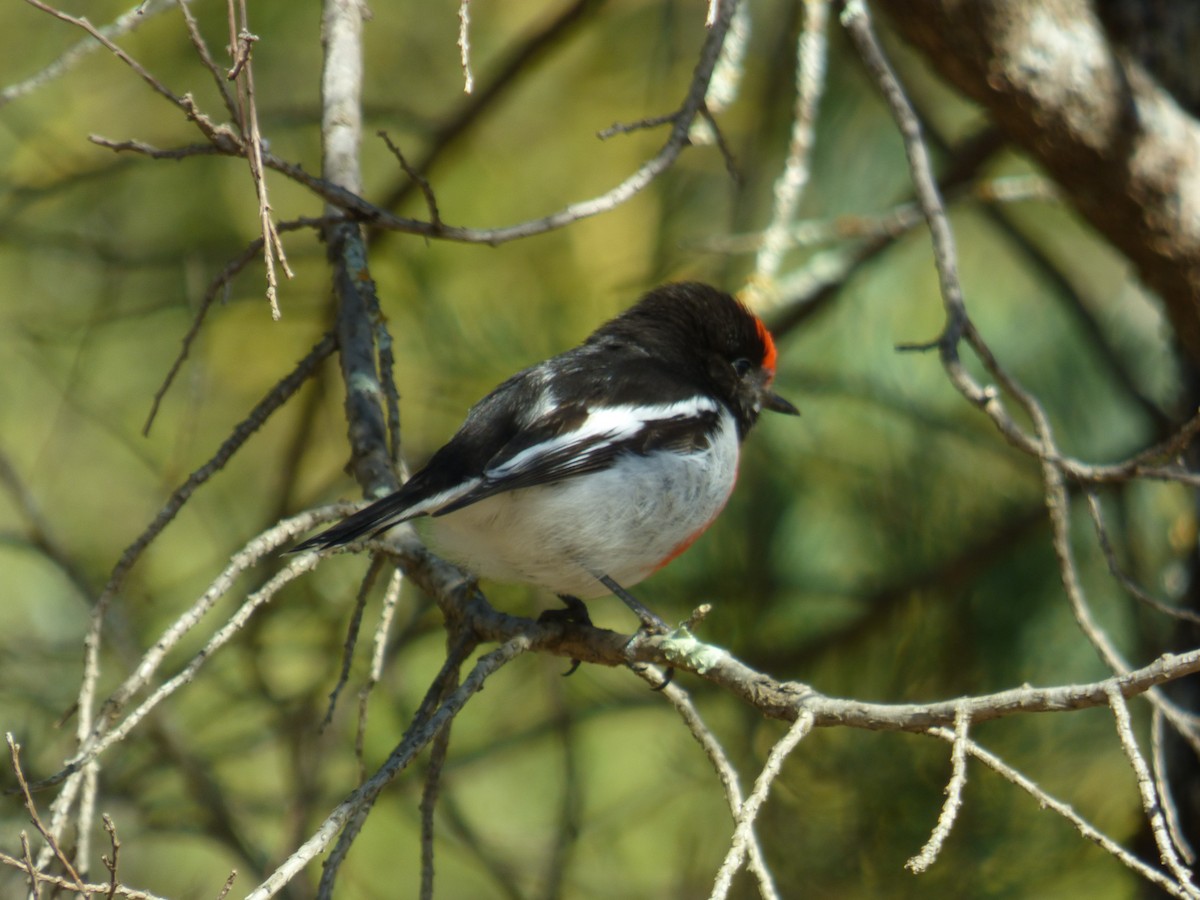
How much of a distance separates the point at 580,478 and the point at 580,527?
0.35 ft

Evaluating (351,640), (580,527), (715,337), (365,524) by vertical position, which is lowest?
(351,640)

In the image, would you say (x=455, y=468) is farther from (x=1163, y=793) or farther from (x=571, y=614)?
(x=1163, y=793)

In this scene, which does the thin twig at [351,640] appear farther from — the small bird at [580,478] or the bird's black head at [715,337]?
the bird's black head at [715,337]

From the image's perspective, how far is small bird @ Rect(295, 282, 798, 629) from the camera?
8.18 feet

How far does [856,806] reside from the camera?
333 cm

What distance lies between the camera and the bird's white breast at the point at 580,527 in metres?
2.51

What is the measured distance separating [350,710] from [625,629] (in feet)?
2.70

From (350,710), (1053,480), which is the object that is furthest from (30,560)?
(1053,480)

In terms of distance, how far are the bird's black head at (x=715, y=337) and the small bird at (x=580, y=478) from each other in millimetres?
309

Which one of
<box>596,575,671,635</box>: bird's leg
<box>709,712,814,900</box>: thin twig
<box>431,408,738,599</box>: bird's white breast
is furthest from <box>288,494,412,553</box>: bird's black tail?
<box>709,712,814,900</box>: thin twig

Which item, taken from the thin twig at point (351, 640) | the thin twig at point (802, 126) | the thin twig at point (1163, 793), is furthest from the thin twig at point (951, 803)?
the thin twig at point (802, 126)

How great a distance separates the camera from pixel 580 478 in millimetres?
2555

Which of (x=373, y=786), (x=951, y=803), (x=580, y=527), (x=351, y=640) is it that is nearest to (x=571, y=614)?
(x=580, y=527)

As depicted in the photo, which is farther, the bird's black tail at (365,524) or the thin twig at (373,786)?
the bird's black tail at (365,524)
